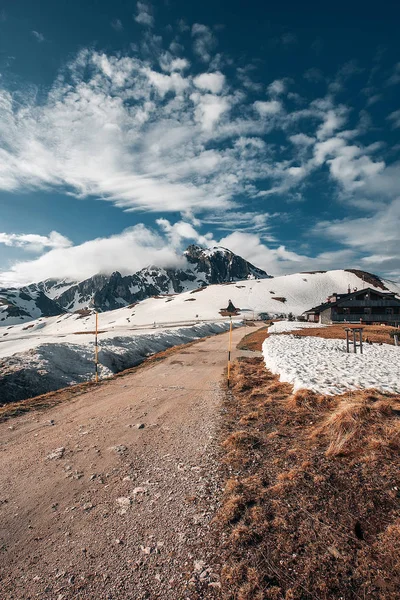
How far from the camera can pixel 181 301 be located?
6299 inches

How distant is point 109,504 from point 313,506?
391cm

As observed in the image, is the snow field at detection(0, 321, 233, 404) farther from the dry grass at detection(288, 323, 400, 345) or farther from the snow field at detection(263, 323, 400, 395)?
the dry grass at detection(288, 323, 400, 345)

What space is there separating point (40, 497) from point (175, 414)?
536 centimetres

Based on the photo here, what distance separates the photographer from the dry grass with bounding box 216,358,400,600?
3764mm

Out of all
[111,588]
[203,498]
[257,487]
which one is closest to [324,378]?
[257,487]

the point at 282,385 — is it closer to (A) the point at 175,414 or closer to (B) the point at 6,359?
(A) the point at 175,414

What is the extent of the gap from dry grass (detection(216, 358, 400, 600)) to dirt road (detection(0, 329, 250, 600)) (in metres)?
0.51

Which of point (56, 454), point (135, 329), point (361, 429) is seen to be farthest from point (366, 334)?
point (135, 329)

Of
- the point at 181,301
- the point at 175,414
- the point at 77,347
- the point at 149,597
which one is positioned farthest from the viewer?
the point at 181,301

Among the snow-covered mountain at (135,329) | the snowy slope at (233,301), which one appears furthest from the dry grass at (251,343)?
the snowy slope at (233,301)

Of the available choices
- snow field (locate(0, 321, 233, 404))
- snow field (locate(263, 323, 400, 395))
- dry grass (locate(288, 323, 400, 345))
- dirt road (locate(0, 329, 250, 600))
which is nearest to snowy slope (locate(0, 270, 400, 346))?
dry grass (locate(288, 323, 400, 345))

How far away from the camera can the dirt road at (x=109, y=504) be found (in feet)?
13.0

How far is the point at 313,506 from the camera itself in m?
5.15

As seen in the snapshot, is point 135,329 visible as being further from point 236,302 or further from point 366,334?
point 236,302
